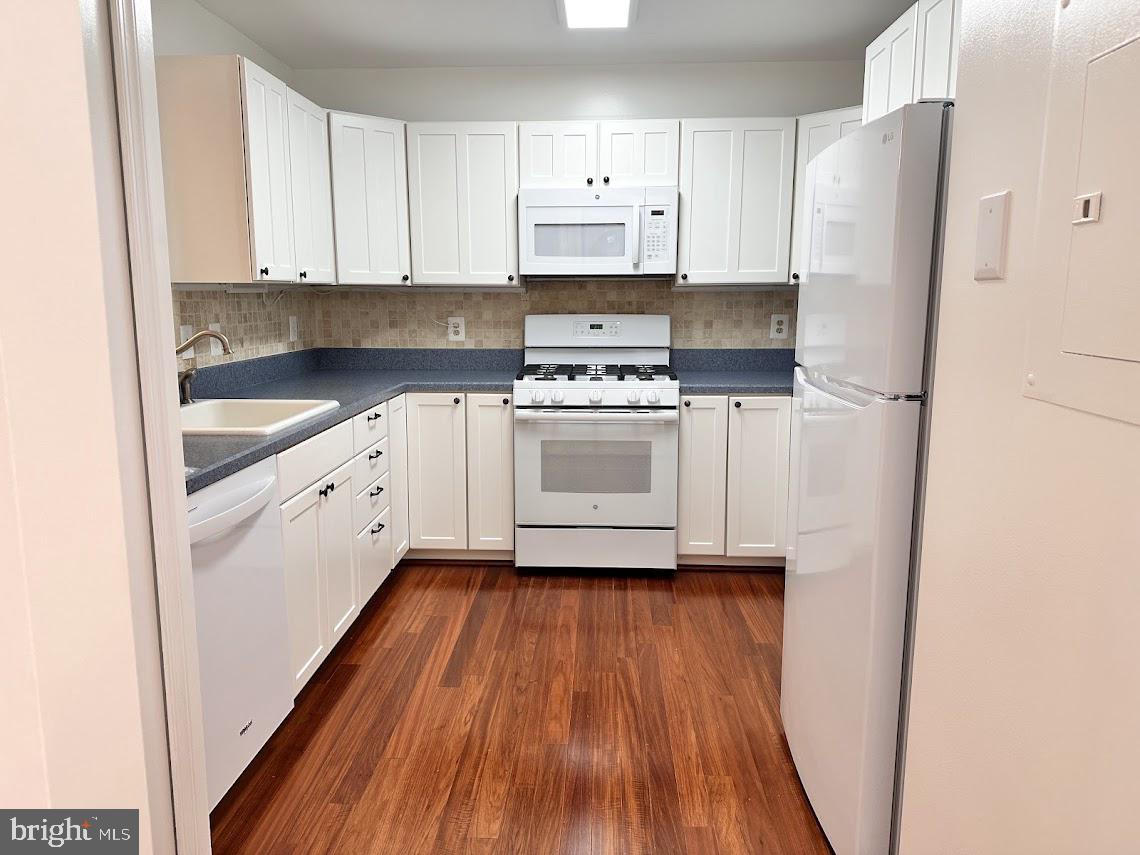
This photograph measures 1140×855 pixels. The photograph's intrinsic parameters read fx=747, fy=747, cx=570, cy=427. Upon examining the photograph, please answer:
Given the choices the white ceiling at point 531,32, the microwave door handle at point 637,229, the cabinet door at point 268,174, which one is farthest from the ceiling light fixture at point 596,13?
the cabinet door at point 268,174

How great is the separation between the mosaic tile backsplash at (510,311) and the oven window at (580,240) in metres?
0.35

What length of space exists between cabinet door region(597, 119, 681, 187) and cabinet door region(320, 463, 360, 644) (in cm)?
187

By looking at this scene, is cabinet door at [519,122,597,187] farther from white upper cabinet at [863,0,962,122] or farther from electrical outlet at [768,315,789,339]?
white upper cabinet at [863,0,962,122]

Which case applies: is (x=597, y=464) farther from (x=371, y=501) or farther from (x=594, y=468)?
(x=371, y=501)

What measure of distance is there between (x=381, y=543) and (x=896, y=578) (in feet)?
7.17

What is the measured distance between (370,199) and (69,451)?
272 cm

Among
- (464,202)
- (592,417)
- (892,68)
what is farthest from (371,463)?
(892,68)

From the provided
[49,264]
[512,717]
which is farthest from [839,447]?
[49,264]

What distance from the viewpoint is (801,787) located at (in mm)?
1970

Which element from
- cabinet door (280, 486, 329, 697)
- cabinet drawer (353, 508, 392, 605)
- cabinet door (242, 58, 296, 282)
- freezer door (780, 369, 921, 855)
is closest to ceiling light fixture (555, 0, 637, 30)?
cabinet door (242, 58, 296, 282)

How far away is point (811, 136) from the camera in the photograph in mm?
3365

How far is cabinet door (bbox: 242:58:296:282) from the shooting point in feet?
8.39

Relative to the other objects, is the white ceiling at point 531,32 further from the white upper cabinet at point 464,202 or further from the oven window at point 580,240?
the oven window at point 580,240

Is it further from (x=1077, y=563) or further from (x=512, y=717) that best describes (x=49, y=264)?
(x=512, y=717)
